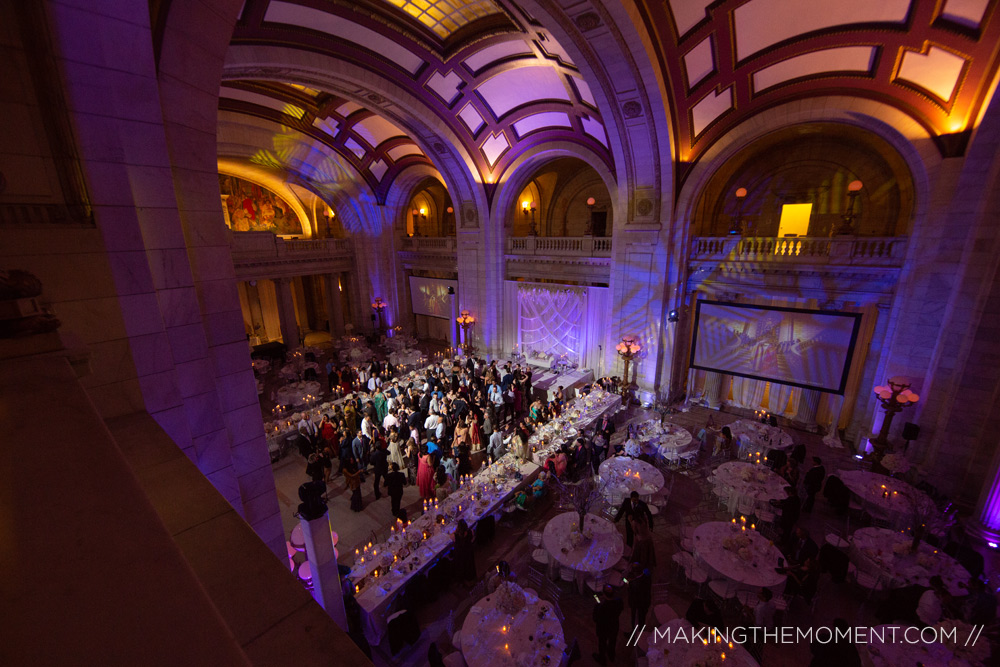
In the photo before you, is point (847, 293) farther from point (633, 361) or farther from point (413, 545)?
point (413, 545)

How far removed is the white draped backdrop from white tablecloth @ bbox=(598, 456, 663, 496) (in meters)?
6.88

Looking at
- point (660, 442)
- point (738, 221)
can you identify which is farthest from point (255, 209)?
point (738, 221)

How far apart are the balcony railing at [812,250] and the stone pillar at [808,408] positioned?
395cm

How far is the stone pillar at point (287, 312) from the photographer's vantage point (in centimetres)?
1805

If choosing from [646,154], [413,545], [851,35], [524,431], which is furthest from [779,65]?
[413,545]

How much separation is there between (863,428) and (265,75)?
1854 cm

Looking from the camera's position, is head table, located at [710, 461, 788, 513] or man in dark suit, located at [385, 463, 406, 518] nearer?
head table, located at [710, 461, 788, 513]

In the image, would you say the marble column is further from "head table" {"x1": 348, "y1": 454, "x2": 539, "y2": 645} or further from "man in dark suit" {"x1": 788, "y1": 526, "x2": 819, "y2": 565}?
"head table" {"x1": 348, "y1": 454, "x2": 539, "y2": 645}

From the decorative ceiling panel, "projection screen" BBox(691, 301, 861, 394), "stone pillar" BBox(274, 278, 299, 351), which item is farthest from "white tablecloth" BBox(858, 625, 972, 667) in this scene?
"stone pillar" BBox(274, 278, 299, 351)

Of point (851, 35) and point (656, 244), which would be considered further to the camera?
point (656, 244)

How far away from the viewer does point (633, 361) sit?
44.6 ft

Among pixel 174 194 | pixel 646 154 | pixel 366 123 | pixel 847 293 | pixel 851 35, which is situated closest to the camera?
pixel 174 194

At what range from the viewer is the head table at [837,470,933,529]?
24.1ft

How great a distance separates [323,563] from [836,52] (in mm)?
13911
